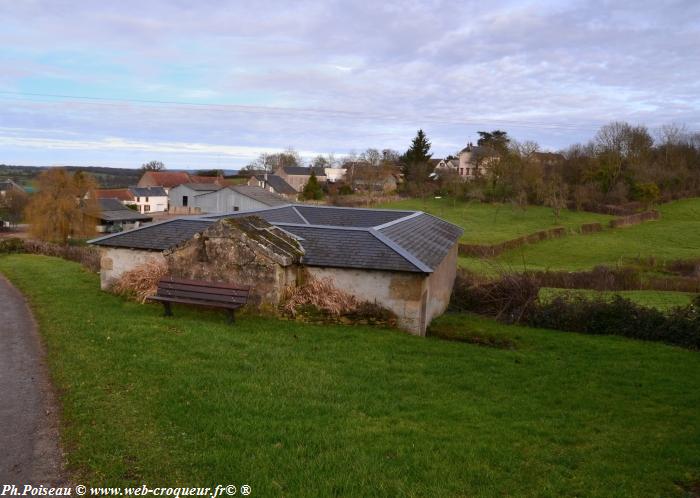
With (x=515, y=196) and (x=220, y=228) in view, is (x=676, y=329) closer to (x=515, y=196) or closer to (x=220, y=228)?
(x=220, y=228)

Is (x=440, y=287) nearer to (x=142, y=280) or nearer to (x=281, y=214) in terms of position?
(x=281, y=214)

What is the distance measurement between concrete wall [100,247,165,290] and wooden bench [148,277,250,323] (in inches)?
122

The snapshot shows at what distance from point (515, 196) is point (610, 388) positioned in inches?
1829

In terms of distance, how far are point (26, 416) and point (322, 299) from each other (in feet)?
22.0

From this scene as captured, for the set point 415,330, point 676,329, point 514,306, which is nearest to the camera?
point 415,330

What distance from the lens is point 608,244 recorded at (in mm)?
35906

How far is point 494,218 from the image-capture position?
47.3m

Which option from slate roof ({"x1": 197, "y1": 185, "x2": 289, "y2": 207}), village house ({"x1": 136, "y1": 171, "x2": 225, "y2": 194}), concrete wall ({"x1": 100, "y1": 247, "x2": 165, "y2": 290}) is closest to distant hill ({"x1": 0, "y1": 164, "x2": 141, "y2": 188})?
village house ({"x1": 136, "y1": 171, "x2": 225, "y2": 194})

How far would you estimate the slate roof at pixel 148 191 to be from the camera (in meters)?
84.8

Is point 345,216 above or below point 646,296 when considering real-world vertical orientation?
above

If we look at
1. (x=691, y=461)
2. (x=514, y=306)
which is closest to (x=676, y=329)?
(x=514, y=306)

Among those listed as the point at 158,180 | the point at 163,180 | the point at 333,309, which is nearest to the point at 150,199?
the point at 158,180

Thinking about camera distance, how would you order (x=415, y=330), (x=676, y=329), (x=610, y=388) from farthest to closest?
(x=676, y=329) → (x=415, y=330) → (x=610, y=388)

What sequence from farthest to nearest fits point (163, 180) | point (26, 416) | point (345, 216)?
point (163, 180) < point (345, 216) < point (26, 416)
